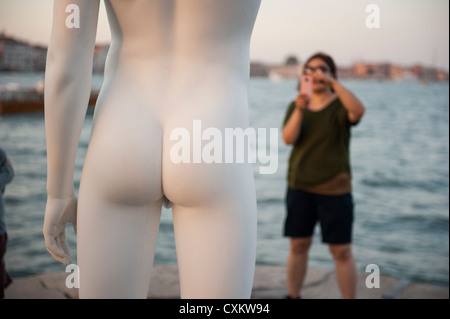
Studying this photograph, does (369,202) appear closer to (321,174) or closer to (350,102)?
(321,174)

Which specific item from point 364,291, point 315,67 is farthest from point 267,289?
point 315,67

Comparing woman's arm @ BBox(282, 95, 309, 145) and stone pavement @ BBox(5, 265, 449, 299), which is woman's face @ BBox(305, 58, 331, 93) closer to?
woman's arm @ BBox(282, 95, 309, 145)

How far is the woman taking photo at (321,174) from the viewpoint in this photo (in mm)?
3514

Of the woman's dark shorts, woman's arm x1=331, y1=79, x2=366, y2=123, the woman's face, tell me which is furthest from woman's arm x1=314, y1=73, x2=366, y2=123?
the woman's dark shorts

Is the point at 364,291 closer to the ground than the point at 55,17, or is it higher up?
closer to the ground

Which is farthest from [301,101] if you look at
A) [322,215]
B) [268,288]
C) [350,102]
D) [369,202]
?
[369,202]

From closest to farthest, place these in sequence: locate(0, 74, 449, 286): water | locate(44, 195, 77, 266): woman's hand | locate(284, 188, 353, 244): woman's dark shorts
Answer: locate(44, 195, 77, 266): woman's hand < locate(284, 188, 353, 244): woman's dark shorts < locate(0, 74, 449, 286): water

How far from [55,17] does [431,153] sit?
20.9 meters

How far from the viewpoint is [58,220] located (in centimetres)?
167

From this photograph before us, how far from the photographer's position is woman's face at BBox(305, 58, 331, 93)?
357cm

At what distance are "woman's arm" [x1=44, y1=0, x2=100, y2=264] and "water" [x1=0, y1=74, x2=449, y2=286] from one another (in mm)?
4847

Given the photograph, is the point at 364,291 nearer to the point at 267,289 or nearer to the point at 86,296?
the point at 267,289

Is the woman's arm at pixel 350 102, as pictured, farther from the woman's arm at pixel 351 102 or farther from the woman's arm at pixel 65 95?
the woman's arm at pixel 65 95

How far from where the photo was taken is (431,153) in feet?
69.3
